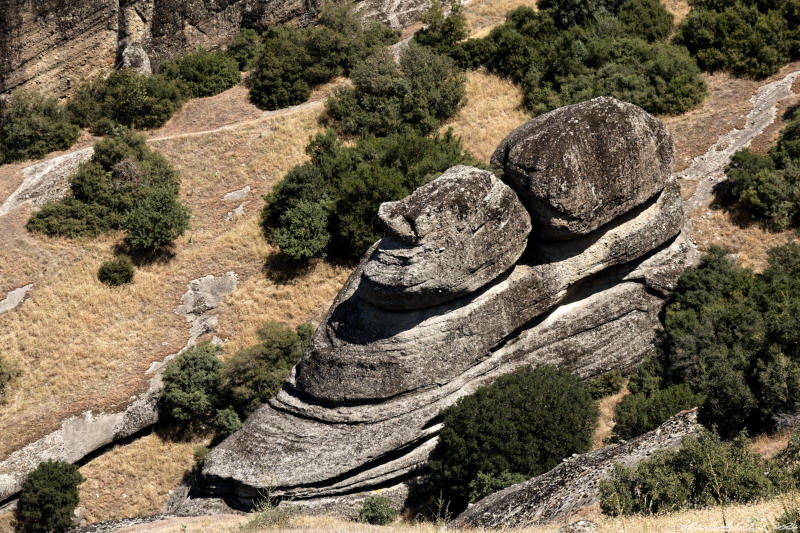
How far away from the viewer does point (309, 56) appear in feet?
156

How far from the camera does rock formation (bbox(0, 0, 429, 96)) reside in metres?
50.0

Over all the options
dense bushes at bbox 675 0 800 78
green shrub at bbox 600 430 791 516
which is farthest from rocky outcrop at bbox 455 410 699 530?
dense bushes at bbox 675 0 800 78

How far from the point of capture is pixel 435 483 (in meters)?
25.6

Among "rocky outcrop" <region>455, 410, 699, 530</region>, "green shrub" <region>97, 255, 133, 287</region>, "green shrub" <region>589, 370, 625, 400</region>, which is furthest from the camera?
"green shrub" <region>97, 255, 133, 287</region>

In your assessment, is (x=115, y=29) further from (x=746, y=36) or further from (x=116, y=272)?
(x=746, y=36)

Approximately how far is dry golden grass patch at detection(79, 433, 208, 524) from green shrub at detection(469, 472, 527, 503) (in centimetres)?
1225

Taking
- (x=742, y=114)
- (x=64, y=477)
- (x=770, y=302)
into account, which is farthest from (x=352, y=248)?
(x=742, y=114)

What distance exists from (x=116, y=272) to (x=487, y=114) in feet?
68.0

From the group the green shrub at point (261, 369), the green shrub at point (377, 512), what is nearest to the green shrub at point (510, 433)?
the green shrub at point (377, 512)

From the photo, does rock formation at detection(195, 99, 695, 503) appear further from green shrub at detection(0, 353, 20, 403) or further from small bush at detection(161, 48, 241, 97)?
small bush at detection(161, 48, 241, 97)

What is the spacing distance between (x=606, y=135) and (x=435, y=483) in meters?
12.6

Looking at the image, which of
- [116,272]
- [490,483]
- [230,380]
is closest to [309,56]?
[116,272]

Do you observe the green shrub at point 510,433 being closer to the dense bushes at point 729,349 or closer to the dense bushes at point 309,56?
the dense bushes at point 729,349

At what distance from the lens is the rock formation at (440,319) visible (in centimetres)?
2550
